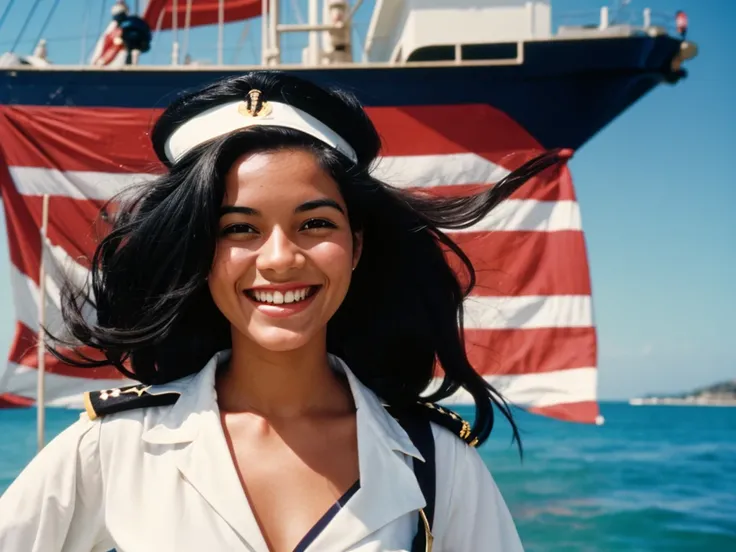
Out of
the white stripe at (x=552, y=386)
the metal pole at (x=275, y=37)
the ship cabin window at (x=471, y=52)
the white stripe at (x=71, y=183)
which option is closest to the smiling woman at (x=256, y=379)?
the white stripe at (x=552, y=386)

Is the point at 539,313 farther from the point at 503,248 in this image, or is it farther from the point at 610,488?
the point at 610,488

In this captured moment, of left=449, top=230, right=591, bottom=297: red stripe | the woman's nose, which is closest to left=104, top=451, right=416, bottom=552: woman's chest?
the woman's nose

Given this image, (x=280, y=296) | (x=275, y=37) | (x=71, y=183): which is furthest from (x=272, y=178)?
(x=275, y=37)

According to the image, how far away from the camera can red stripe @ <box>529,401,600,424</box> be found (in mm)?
6669

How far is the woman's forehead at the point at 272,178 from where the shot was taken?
1.43m

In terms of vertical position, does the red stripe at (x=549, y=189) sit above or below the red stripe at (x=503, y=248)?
above

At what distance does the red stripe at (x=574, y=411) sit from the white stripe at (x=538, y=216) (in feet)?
5.19

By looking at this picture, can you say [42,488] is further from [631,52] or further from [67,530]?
[631,52]

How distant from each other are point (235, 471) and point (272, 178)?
54cm

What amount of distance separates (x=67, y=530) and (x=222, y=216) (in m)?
0.61

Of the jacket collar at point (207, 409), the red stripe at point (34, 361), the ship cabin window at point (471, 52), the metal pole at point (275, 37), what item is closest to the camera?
the jacket collar at point (207, 409)

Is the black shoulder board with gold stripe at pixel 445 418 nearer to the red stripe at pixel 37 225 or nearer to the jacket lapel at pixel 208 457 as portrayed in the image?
the jacket lapel at pixel 208 457

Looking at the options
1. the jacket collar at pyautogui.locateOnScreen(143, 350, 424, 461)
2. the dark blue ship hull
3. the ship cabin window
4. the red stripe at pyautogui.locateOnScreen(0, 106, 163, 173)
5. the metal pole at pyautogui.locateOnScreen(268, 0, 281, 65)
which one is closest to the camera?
the jacket collar at pyautogui.locateOnScreen(143, 350, 424, 461)

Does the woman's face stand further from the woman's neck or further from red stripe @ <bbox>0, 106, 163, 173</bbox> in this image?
red stripe @ <bbox>0, 106, 163, 173</bbox>
